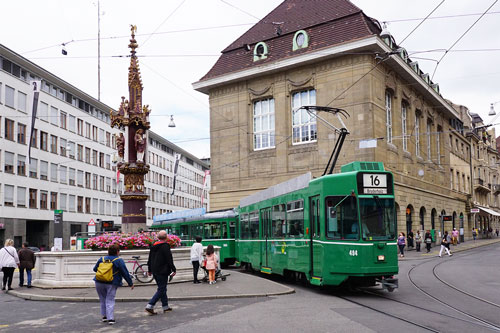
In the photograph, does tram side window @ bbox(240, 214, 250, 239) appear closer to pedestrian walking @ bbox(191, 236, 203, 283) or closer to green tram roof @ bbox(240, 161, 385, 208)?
green tram roof @ bbox(240, 161, 385, 208)

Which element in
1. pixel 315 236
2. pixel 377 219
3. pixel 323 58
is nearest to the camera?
pixel 377 219

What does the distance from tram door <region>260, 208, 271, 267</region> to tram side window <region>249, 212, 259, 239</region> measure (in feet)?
2.17

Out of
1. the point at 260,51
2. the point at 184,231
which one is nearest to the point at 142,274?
the point at 184,231

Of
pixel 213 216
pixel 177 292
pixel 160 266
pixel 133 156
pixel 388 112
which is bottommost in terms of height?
pixel 177 292

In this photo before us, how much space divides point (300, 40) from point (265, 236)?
22.6 metres

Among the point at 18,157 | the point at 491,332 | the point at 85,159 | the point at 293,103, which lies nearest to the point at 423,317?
the point at 491,332

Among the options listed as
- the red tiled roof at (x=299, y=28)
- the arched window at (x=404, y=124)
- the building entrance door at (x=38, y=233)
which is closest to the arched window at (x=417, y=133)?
the arched window at (x=404, y=124)

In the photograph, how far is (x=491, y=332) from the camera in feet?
28.7

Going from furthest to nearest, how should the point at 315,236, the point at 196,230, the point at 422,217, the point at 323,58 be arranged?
the point at 422,217
the point at 323,58
the point at 196,230
the point at 315,236

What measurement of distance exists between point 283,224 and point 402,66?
81.2ft

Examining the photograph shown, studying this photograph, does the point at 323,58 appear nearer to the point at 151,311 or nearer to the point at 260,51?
the point at 260,51

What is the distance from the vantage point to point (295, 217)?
16.0 meters

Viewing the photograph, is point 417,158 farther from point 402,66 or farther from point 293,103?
point 293,103

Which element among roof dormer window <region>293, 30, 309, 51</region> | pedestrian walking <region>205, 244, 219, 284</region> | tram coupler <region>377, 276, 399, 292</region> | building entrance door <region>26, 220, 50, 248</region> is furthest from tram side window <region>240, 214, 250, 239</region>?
building entrance door <region>26, 220, 50, 248</region>
